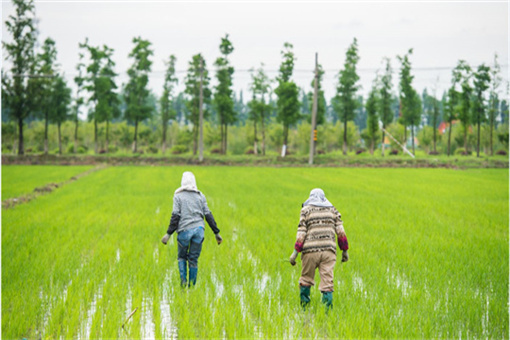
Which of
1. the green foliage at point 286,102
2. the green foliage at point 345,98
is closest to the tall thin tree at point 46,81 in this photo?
the green foliage at point 286,102

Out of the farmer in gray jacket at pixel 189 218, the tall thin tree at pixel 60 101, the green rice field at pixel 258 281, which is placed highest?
the tall thin tree at pixel 60 101

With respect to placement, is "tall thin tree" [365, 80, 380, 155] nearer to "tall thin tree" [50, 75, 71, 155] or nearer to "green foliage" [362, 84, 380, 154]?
"green foliage" [362, 84, 380, 154]

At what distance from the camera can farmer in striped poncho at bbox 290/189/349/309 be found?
10.7 ft

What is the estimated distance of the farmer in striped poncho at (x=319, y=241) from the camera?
325 centimetres

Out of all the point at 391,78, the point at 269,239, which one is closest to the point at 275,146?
the point at 391,78

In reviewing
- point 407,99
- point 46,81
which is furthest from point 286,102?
point 46,81

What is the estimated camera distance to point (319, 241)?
131 inches

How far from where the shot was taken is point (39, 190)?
60.6 ft

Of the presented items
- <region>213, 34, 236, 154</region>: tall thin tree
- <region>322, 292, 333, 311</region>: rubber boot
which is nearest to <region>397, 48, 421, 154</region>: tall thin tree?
<region>213, 34, 236, 154</region>: tall thin tree

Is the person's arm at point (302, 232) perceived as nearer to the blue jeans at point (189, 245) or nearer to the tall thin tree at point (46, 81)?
the blue jeans at point (189, 245)

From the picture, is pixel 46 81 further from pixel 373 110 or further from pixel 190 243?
pixel 190 243

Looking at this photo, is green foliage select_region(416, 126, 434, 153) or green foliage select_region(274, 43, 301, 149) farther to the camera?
green foliage select_region(416, 126, 434, 153)

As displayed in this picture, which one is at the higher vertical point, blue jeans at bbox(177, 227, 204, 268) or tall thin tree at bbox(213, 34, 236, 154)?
tall thin tree at bbox(213, 34, 236, 154)

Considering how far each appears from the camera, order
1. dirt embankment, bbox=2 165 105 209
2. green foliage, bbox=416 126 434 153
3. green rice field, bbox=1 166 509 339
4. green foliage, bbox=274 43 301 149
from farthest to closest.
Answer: green foliage, bbox=416 126 434 153, green foliage, bbox=274 43 301 149, dirt embankment, bbox=2 165 105 209, green rice field, bbox=1 166 509 339
